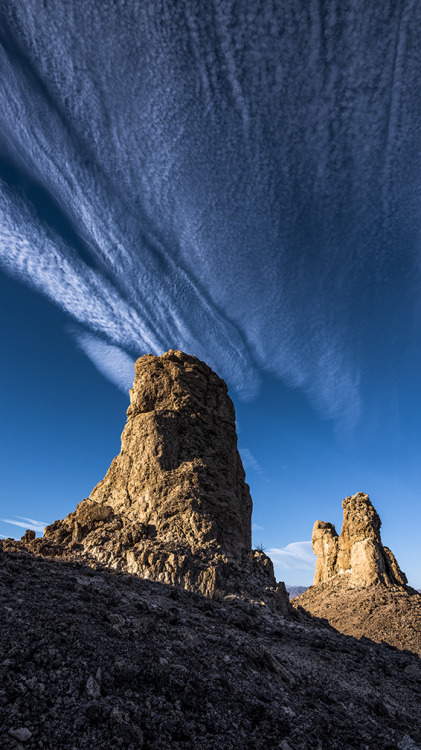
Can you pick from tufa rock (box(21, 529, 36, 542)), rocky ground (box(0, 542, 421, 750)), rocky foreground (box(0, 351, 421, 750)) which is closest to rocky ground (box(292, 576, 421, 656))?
rocky foreground (box(0, 351, 421, 750))

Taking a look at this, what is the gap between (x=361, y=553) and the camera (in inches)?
1342

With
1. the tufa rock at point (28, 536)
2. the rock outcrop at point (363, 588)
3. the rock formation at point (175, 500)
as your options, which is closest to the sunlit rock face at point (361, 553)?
the rock outcrop at point (363, 588)

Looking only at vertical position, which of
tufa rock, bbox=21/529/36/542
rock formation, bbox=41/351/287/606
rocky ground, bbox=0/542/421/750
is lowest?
rocky ground, bbox=0/542/421/750

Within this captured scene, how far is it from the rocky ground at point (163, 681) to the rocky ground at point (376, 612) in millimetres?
16568

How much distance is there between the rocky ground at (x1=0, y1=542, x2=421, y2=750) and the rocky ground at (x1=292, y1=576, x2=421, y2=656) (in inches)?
652

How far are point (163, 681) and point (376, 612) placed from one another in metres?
28.2

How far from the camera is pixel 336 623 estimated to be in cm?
2931

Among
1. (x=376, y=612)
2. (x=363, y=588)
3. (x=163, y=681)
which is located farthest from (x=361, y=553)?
(x=163, y=681)

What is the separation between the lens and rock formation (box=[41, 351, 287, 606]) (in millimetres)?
14391

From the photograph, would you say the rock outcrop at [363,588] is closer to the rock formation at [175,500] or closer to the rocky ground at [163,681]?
the rock formation at [175,500]

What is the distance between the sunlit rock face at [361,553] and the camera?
107ft

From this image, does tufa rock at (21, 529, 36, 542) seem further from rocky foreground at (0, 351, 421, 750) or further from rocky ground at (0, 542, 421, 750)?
rocky ground at (0, 542, 421, 750)

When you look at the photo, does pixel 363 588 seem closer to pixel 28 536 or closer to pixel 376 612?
pixel 376 612

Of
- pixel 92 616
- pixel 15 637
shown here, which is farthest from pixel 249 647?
pixel 15 637
